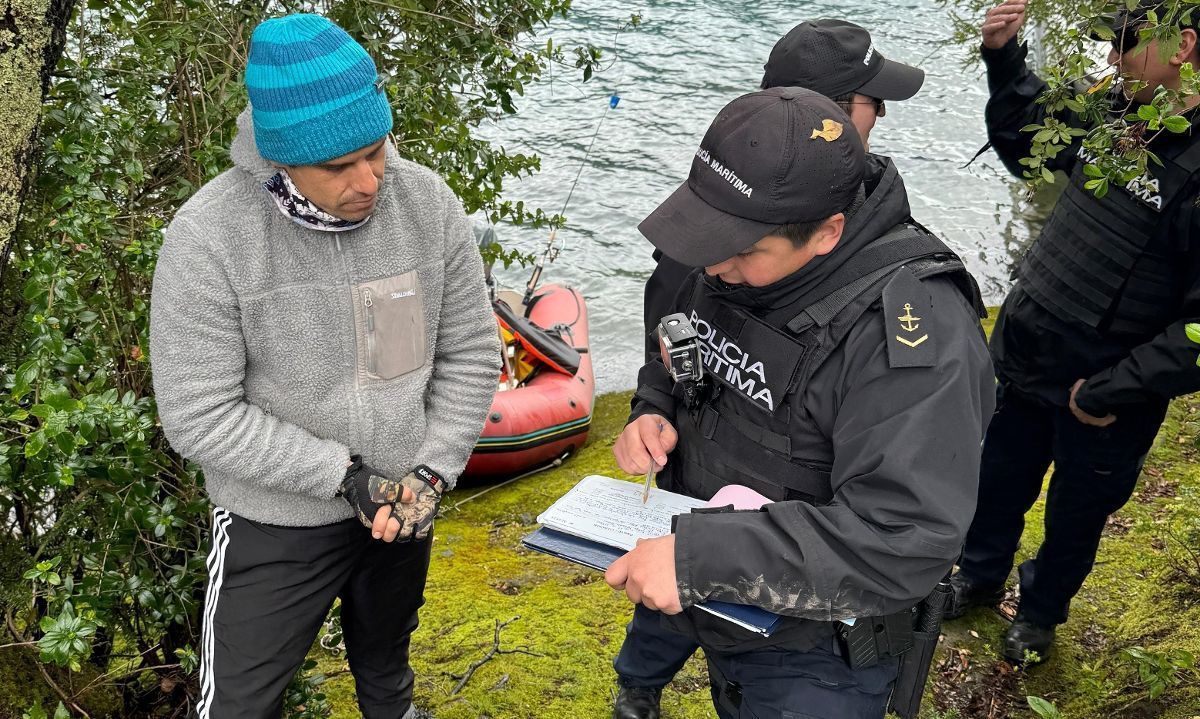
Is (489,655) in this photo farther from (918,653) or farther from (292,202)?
(292,202)

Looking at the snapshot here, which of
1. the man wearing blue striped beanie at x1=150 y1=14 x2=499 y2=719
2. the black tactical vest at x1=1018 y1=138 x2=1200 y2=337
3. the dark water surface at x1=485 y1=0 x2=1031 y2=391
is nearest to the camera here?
the man wearing blue striped beanie at x1=150 y1=14 x2=499 y2=719

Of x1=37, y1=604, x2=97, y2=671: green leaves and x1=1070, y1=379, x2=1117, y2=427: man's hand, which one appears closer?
x1=37, y1=604, x2=97, y2=671: green leaves

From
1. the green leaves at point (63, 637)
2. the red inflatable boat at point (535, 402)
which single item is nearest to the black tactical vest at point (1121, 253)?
the green leaves at point (63, 637)

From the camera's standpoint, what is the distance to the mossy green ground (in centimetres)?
333

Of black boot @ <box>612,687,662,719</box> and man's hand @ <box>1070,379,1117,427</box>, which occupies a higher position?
man's hand @ <box>1070,379,1117,427</box>

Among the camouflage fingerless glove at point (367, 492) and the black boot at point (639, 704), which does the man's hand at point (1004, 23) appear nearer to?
the black boot at point (639, 704)

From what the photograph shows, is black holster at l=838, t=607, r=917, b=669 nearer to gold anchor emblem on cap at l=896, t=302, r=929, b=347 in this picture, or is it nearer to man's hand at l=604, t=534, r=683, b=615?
man's hand at l=604, t=534, r=683, b=615

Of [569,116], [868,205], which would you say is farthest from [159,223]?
[569,116]

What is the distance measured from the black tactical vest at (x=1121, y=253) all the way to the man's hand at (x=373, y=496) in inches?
90.7

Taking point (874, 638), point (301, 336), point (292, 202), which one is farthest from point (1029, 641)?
point (292, 202)

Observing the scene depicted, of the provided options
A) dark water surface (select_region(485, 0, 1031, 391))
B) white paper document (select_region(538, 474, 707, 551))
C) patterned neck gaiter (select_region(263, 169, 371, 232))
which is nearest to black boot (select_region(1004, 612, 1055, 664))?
white paper document (select_region(538, 474, 707, 551))

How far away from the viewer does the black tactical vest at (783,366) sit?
204 centimetres

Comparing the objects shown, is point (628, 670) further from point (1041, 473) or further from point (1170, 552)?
point (1170, 552)

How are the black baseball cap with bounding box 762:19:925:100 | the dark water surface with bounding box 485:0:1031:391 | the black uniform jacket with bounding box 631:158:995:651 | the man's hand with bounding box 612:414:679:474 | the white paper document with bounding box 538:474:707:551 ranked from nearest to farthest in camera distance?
the black uniform jacket with bounding box 631:158:995:651 → the white paper document with bounding box 538:474:707:551 → the man's hand with bounding box 612:414:679:474 → the black baseball cap with bounding box 762:19:925:100 → the dark water surface with bounding box 485:0:1031:391
